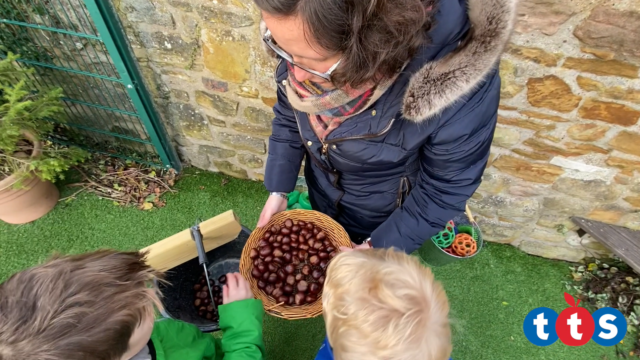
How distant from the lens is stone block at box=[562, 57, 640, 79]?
169 cm

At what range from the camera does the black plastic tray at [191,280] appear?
74.1 inches

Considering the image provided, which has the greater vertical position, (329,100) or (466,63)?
(466,63)

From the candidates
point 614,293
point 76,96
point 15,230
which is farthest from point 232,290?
point 614,293

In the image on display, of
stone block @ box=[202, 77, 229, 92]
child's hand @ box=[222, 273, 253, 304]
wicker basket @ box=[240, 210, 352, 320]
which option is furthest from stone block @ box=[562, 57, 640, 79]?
stone block @ box=[202, 77, 229, 92]

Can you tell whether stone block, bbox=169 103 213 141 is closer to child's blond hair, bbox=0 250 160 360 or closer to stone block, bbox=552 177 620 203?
child's blond hair, bbox=0 250 160 360

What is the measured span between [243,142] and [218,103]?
372 mm

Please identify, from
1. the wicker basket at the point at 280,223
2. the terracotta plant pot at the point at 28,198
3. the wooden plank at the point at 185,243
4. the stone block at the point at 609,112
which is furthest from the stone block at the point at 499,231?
the terracotta plant pot at the point at 28,198

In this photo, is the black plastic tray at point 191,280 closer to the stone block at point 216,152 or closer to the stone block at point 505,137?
the stone block at point 216,152

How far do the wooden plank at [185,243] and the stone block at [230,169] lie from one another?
49.9 inches

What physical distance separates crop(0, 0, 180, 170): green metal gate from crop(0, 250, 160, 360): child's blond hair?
1632 mm

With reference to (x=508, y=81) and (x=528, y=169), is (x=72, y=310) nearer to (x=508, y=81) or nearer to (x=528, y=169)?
(x=508, y=81)

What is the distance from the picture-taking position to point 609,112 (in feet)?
6.15

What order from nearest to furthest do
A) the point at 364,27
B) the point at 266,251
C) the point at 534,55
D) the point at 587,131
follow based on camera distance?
the point at 364,27
the point at 534,55
the point at 266,251
the point at 587,131

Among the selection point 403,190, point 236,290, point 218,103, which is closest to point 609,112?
point 403,190
